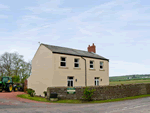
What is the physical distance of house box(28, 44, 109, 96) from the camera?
20812mm

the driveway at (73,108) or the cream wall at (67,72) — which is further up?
the cream wall at (67,72)

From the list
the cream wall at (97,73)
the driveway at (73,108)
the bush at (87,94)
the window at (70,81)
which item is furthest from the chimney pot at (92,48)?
the driveway at (73,108)

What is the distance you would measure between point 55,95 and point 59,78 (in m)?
4.01

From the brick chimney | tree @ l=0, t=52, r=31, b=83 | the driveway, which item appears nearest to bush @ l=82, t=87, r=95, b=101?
the driveway

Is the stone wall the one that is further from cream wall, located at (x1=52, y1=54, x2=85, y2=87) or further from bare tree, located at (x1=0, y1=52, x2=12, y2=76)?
bare tree, located at (x1=0, y1=52, x2=12, y2=76)

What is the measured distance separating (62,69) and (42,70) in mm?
3401

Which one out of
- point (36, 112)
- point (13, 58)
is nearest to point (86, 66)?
point (36, 112)

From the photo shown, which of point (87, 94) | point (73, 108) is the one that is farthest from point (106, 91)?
point (73, 108)

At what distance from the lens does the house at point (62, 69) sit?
20812 millimetres

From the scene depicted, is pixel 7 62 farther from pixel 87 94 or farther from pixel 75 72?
pixel 87 94

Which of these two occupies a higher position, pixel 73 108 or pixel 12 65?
pixel 12 65

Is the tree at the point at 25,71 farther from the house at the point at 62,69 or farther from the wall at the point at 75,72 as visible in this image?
the wall at the point at 75,72

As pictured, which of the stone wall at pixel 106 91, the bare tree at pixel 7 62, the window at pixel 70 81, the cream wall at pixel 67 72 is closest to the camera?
the stone wall at pixel 106 91

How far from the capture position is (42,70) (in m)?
22.6
